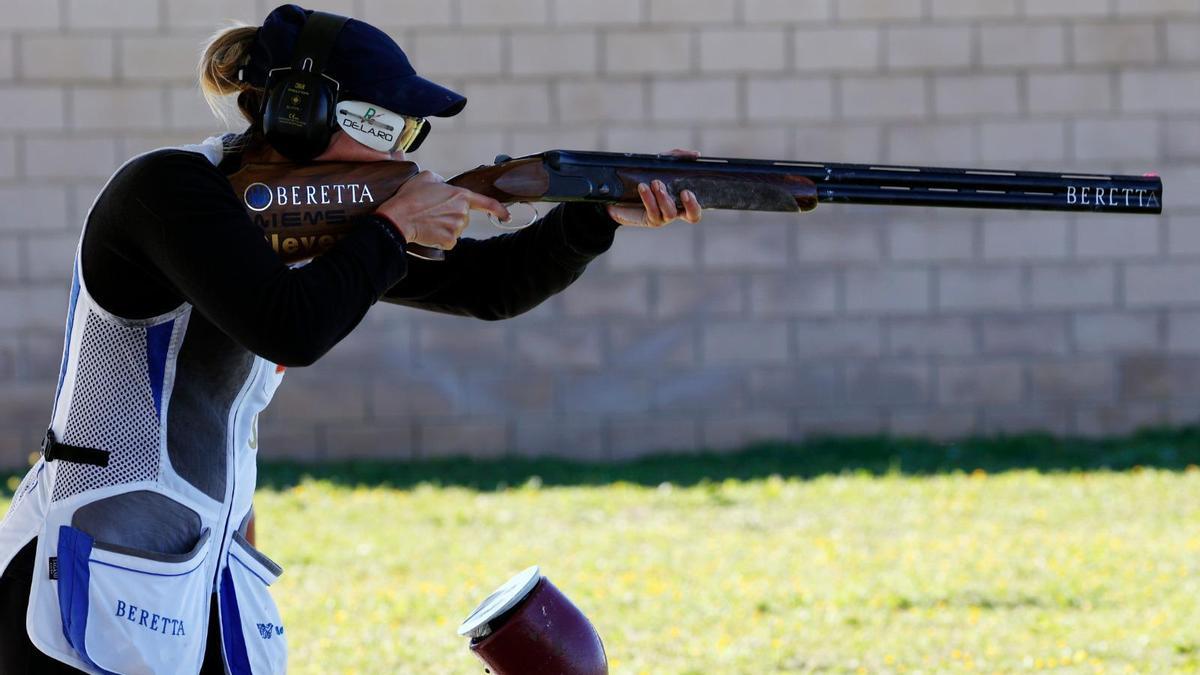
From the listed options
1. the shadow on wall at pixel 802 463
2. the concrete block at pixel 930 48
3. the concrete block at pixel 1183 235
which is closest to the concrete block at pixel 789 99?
the concrete block at pixel 930 48

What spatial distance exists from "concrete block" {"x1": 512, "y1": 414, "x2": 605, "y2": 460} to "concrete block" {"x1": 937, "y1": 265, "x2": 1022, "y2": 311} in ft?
7.44

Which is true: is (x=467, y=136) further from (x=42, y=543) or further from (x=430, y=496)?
(x=42, y=543)

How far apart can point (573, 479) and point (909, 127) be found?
2.96 m

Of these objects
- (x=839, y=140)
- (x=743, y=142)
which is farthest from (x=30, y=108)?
(x=839, y=140)

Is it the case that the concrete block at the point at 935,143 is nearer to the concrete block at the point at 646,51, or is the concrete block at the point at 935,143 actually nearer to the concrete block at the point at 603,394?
the concrete block at the point at 646,51

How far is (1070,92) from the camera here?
897cm

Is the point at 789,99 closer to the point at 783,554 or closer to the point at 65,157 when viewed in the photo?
the point at 783,554

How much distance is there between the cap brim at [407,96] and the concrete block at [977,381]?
686 centimetres

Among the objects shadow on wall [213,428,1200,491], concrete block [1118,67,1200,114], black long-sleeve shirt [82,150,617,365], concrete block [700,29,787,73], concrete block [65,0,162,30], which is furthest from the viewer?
concrete block [1118,67,1200,114]

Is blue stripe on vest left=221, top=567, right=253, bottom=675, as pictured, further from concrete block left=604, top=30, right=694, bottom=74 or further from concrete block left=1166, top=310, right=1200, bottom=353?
concrete block left=1166, top=310, right=1200, bottom=353

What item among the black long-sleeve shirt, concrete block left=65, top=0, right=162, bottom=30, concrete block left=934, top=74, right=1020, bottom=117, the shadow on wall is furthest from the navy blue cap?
concrete block left=934, top=74, right=1020, bottom=117

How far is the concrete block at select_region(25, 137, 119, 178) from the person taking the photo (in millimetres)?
8578

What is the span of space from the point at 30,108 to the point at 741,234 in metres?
4.28

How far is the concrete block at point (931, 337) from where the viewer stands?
8.98 m
